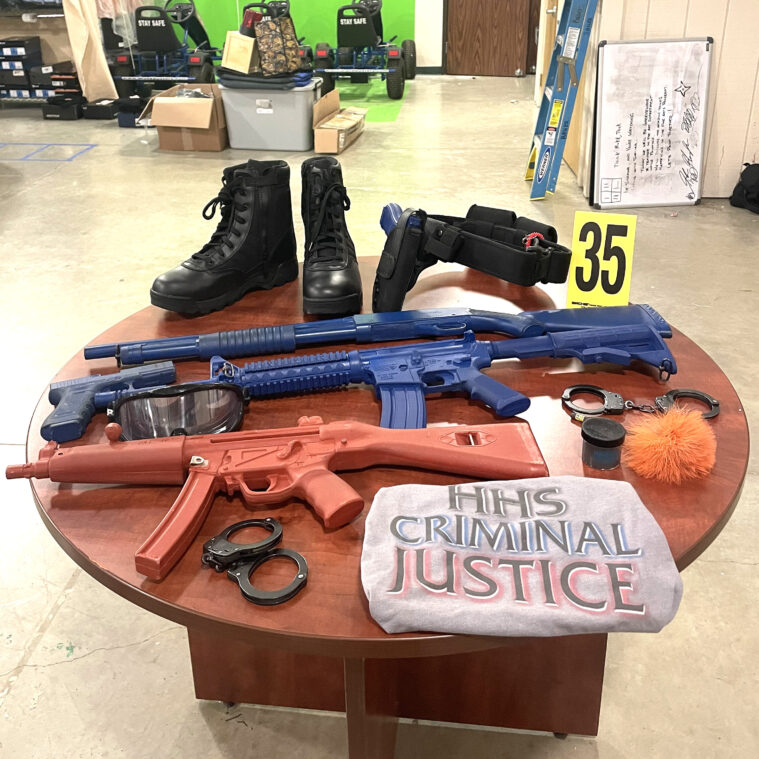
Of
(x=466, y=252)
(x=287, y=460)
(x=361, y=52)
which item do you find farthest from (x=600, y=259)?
(x=361, y=52)

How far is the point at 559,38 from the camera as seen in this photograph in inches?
167

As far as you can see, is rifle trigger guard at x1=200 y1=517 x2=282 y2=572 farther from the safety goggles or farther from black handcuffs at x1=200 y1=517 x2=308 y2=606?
the safety goggles

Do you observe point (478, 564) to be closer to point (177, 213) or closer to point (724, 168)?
point (177, 213)

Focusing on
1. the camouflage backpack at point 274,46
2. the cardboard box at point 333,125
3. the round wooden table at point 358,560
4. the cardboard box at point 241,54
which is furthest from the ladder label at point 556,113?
the round wooden table at point 358,560

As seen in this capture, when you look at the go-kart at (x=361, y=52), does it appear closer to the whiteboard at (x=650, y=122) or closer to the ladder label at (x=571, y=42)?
the ladder label at (x=571, y=42)

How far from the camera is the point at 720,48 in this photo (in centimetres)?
393

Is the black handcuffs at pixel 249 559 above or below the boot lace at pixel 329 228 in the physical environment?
below

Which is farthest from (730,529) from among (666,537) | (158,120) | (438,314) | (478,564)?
(158,120)

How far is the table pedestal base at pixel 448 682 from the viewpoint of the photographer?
1.35 metres

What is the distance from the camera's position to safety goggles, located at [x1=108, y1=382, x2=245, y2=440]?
42.3 inches

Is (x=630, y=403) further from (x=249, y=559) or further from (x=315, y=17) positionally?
(x=315, y=17)

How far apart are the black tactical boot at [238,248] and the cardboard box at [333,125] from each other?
3.77 meters

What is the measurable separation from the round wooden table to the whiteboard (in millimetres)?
2694

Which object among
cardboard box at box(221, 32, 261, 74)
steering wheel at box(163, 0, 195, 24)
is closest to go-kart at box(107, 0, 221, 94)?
steering wheel at box(163, 0, 195, 24)
